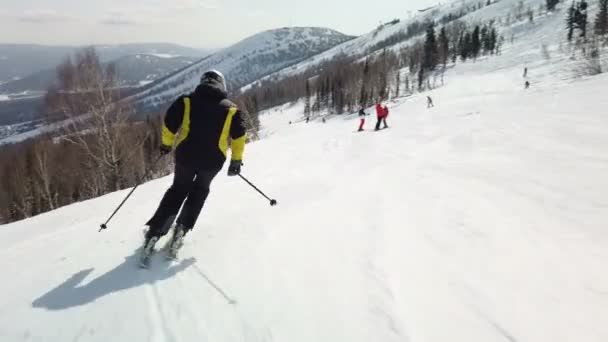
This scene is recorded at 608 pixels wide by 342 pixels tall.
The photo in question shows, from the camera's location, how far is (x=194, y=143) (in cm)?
423

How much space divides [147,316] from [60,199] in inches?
1740

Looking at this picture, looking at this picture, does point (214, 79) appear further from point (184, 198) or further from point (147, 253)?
point (147, 253)

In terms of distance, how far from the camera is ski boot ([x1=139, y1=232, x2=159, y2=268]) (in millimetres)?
4008

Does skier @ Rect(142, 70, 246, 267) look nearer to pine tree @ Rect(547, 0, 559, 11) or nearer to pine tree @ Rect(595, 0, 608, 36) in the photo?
pine tree @ Rect(595, 0, 608, 36)

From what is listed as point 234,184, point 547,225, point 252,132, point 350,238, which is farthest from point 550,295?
point 252,132

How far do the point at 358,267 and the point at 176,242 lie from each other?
89.4 inches

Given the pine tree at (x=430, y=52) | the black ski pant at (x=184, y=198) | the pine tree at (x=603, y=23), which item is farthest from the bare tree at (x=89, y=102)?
the pine tree at (x=430, y=52)

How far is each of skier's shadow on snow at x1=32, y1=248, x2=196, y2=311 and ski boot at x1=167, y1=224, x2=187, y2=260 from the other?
0.12 meters

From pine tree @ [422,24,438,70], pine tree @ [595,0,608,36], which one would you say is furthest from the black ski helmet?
pine tree @ [422,24,438,70]

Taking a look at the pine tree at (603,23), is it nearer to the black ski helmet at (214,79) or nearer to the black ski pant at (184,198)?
the black ski helmet at (214,79)

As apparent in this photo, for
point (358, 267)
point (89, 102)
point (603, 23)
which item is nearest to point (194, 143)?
point (358, 267)

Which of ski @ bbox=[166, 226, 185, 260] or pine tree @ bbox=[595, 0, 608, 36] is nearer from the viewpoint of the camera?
ski @ bbox=[166, 226, 185, 260]

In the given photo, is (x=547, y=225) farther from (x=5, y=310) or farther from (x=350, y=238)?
(x=5, y=310)

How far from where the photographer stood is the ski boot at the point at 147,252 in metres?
4.01
